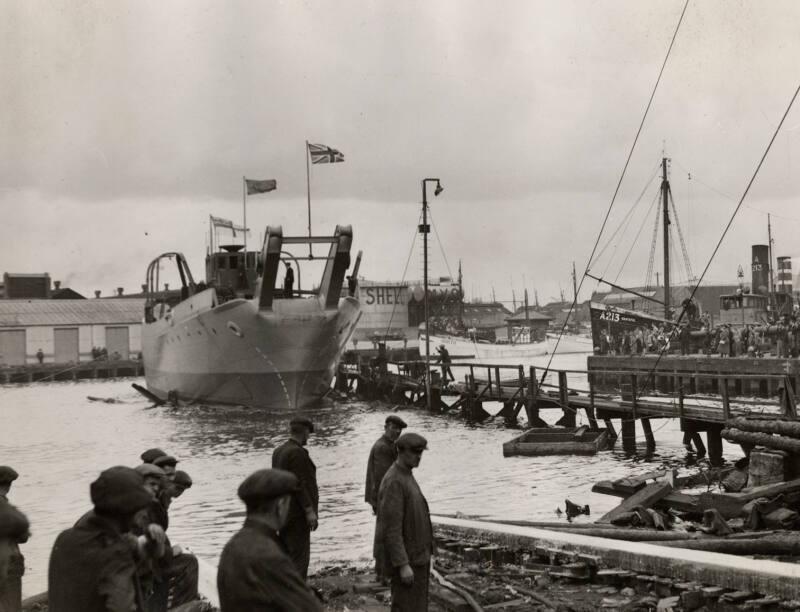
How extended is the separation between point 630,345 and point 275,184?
21.0m

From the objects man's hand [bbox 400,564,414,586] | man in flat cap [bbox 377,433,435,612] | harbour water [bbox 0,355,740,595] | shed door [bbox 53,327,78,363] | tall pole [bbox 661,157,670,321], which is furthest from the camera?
shed door [bbox 53,327,78,363]

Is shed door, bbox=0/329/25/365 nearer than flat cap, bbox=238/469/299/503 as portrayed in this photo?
No

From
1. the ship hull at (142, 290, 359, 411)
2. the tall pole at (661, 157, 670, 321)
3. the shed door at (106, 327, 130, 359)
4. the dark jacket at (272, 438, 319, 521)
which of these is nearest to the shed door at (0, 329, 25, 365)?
the shed door at (106, 327, 130, 359)

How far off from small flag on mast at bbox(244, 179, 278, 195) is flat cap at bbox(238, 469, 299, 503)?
117ft

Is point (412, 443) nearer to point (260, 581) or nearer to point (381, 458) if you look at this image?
point (260, 581)

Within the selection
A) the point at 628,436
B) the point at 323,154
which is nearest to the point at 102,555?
the point at 628,436

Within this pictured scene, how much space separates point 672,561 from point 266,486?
4.84 m

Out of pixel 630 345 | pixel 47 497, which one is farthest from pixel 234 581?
pixel 630 345

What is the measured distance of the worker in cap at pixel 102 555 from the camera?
11.0 ft

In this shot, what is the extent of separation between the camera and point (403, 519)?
18.5 ft

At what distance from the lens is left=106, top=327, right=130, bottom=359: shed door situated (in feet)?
249

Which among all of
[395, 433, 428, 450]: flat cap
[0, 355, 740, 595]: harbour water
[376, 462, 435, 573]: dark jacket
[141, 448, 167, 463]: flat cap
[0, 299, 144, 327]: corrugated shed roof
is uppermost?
[0, 299, 144, 327]: corrugated shed roof

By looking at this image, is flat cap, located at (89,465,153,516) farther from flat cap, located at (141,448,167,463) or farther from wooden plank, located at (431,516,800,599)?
wooden plank, located at (431,516,800,599)

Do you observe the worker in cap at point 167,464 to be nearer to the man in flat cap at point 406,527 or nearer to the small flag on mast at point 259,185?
the man in flat cap at point 406,527
